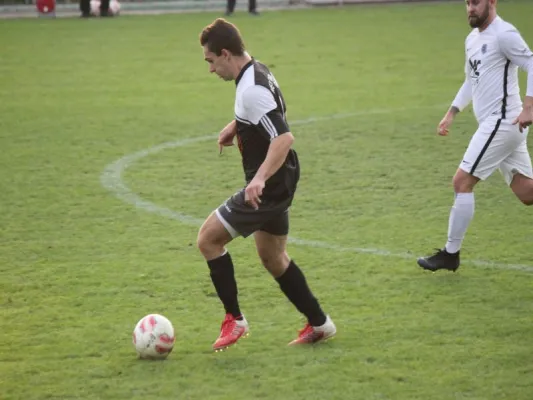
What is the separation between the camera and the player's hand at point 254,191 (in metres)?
6.04

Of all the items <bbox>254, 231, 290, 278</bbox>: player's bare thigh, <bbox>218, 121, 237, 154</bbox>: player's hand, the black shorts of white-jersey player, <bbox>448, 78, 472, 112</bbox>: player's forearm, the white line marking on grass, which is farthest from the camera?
the white line marking on grass

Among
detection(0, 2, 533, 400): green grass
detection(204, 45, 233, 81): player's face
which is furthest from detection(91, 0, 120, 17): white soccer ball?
detection(204, 45, 233, 81): player's face

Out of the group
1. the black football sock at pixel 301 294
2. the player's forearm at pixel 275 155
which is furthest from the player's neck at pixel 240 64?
the black football sock at pixel 301 294

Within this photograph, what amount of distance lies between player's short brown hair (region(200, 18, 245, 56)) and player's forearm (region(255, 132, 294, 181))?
1.99ft

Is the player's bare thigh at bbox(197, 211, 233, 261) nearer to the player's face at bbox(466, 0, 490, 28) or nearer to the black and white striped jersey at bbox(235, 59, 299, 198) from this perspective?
the black and white striped jersey at bbox(235, 59, 299, 198)

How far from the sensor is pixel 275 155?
20.0ft

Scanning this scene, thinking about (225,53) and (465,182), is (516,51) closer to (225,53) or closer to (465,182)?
(465,182)

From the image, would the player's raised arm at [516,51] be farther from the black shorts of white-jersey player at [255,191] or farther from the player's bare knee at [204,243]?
the player's bare knee at [204,243]

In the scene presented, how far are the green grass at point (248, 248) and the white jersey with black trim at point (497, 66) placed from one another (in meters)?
1.23

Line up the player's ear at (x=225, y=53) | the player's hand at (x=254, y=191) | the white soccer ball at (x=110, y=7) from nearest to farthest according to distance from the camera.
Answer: the player's hand at (x=254, y=191)
the player's ear at (x=225, y=53)
the white soccer ball at (x=110, y=7)

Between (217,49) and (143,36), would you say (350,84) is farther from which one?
(217,49)

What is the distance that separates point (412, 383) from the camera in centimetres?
594

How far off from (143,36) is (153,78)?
18.6 feet

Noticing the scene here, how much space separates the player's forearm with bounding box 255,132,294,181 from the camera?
608 cm
